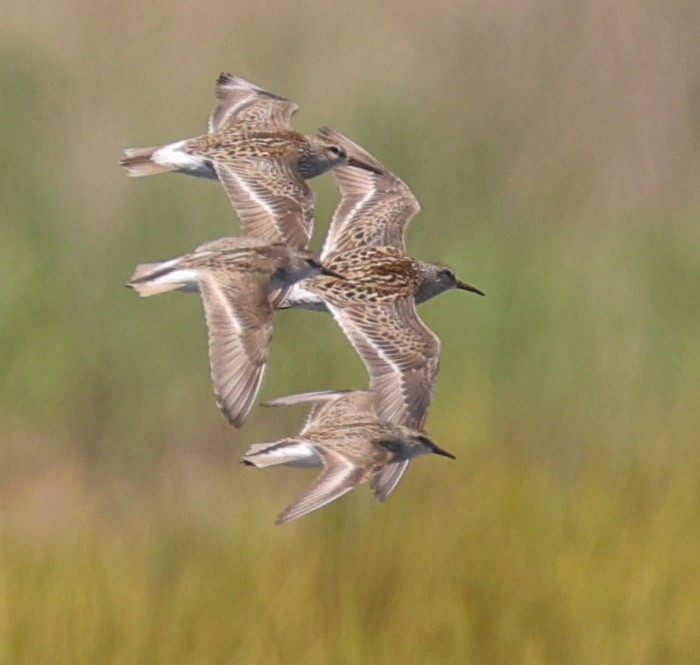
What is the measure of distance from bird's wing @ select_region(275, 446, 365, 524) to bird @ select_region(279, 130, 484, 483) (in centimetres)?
46

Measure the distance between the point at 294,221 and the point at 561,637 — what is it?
1616 mm

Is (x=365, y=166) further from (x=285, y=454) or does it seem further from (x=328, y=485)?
(x=328, y=485)

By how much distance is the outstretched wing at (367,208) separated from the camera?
6.82 m

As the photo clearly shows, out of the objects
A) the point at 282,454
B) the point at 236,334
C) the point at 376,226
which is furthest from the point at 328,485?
the point at 376,226

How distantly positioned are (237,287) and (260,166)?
93cm

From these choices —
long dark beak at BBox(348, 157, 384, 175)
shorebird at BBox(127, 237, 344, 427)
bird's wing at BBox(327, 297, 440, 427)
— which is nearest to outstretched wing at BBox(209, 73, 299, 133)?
long dark beak at BBox(348, 157, 384, 175)

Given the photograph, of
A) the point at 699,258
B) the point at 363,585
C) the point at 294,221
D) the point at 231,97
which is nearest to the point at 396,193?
the point at 231,97

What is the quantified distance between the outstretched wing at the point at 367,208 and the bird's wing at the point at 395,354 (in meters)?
0.69

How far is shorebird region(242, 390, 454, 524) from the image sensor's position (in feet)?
15.1

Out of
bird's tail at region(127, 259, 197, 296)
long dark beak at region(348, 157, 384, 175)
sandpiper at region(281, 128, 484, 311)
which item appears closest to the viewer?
bird's tail at region(127, 259, 197, 296)

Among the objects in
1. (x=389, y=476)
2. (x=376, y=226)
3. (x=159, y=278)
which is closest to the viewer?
(x=389, y=476)

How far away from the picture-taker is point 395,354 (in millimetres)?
5844

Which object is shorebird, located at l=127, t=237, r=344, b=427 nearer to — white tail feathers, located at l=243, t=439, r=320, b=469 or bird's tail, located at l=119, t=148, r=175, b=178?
Result: white tail feathers, located at l=243, t=439, r=320, b=469

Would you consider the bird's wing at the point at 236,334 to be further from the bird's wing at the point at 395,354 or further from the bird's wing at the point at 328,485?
the bird's wing at the point at 395,354
